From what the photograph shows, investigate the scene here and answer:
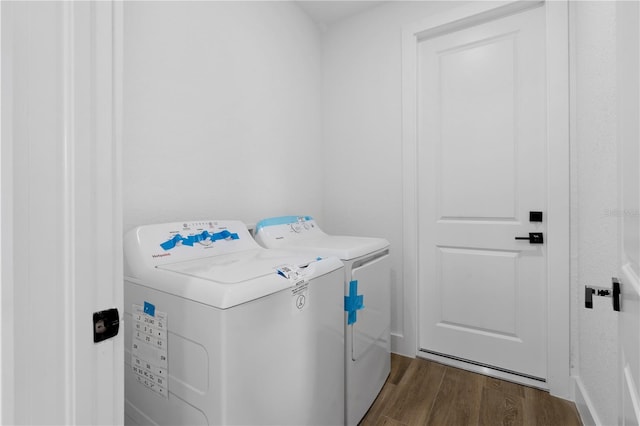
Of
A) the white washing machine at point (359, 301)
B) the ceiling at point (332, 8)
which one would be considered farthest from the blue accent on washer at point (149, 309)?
the ceiling at point (332, 8)

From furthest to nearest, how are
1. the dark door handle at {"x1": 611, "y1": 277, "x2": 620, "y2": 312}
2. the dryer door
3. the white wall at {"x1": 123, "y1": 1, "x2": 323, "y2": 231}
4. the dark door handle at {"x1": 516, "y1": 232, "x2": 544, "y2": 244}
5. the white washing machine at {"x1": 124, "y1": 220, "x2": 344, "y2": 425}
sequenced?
the dark door handle at {"x1": 516, "y1": 232, "x2": 544, "y2": 244}, the dryer door, the white wall at {"x1": 123, "y1": 1, "x2": 323, "y2": 231}, the white washing machine at {"x1": 124, "y1": 220, "x2": 344, "y2": 425}, the dark door handle at {"x1": 611, "y1": 277, "x2": 620, "y2": 312}

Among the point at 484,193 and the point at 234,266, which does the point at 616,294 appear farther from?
the point at 484,193

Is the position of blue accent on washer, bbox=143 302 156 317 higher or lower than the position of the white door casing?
lower

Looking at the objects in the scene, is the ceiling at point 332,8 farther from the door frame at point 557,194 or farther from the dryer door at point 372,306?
the dryer door at point 372,306

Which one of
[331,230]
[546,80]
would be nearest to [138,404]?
[331,230]

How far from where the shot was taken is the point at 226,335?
778 millimetres

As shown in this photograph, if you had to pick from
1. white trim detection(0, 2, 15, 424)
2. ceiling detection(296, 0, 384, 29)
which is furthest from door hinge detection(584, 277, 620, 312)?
ceiling detection(296, 0, 384, 29)

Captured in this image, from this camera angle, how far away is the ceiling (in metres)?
2.16

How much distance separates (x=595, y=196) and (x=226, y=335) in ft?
5.17

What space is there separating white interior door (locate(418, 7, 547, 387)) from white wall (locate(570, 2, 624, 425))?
0.18 m

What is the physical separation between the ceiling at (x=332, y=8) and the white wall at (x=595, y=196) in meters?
1.27

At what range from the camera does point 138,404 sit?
1023 millimetres

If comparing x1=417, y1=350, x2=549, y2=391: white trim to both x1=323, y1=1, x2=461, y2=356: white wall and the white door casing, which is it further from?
the white door casing

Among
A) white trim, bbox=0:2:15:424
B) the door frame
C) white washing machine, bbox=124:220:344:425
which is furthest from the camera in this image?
the door frame
